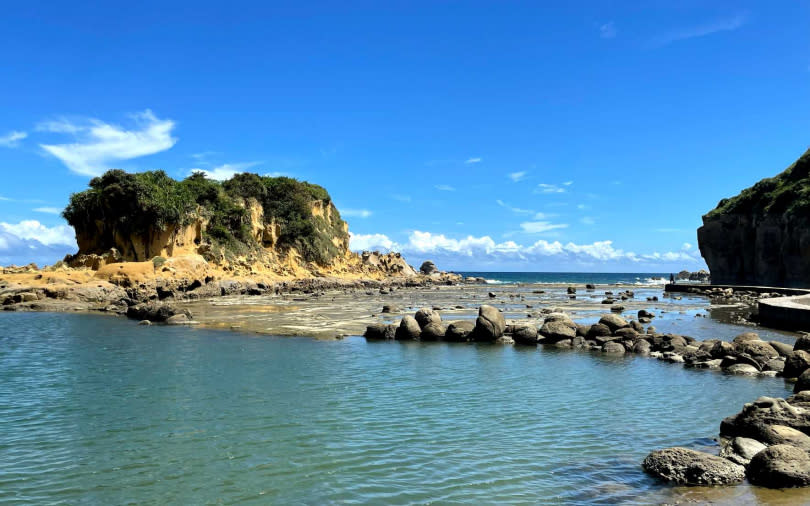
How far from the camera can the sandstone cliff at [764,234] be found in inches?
2425

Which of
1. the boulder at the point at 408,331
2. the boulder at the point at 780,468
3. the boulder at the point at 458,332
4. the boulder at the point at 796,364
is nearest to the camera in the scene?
the boulder at the point at 780,468

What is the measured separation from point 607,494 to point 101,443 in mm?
9421

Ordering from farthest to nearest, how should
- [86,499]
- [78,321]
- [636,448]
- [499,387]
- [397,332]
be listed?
1. [78,321]
2. [397,332]
3. [499,387]
4. [636,448]
5. [86,499]

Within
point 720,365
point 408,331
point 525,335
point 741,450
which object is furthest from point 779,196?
point 741,450

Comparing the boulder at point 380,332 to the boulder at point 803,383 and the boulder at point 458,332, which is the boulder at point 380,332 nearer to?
the boulder at point 458,332

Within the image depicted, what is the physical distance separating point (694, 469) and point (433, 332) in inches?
711

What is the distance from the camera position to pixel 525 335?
25.2 meters

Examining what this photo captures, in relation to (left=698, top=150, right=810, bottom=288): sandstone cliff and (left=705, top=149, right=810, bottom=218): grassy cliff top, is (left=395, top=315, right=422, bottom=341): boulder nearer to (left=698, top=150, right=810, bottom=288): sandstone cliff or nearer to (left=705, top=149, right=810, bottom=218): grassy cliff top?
(left=698, top=150, right=810, bottom=288): sandstone cliff

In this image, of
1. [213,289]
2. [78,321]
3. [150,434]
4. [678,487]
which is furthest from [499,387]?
[213,289]

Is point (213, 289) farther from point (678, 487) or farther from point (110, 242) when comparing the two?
point (678, 487)

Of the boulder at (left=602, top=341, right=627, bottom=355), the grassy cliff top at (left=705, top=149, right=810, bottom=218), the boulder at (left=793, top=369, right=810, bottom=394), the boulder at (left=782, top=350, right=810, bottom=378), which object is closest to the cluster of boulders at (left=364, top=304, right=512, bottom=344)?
the boulder at (left=602, top=341, right=627, bottom=355)

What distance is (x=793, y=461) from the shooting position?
862 cm

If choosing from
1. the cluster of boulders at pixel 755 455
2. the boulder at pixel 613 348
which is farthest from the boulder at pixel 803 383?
the boulder at pixel 613 348

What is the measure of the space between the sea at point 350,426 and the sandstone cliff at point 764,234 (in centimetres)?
5431
